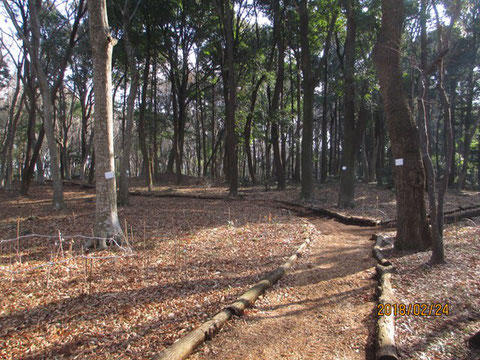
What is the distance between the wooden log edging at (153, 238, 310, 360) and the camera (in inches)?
102

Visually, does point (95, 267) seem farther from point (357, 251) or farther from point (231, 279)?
point (357, 251)

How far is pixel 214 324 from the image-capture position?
307 centimetres

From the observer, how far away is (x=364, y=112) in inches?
451

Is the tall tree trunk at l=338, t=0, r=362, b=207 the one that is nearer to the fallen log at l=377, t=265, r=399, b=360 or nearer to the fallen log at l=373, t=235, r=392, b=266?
the fallen log at l=373, t=235, r=392, b=266

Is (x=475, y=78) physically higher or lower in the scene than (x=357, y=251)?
higher

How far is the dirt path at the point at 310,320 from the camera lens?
2.85 metres

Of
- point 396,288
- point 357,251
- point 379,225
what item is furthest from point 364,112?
point 396,288

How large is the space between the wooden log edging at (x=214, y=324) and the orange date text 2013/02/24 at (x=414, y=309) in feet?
4.77

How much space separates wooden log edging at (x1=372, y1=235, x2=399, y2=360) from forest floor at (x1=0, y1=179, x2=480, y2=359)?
13 centimetres

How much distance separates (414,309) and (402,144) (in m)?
3.25

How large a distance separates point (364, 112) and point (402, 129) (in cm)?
627

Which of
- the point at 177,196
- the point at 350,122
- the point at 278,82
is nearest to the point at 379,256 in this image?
the point at 350,122

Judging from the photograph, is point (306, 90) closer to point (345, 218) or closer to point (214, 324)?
point (345, 218)

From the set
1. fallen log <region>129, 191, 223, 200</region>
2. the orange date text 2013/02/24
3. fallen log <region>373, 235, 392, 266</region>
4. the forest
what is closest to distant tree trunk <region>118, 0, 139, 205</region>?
the forest
